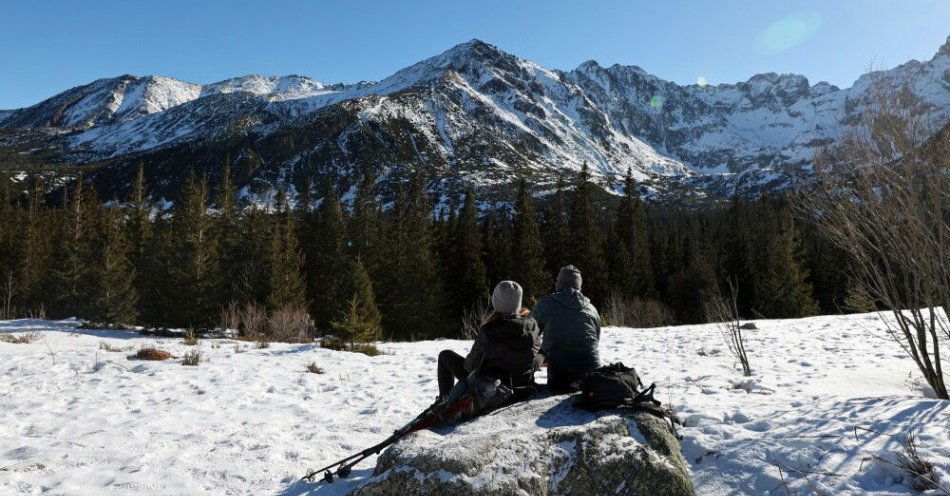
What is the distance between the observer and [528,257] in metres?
34.2

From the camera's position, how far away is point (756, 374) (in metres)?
8.03

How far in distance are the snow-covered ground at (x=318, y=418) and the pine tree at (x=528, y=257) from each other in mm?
23161

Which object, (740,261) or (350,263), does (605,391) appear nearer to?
(350,263)

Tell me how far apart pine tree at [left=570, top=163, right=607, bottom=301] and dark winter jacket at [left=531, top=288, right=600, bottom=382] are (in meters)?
30.8

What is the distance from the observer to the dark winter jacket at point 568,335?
4.83 meters

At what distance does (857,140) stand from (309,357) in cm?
944

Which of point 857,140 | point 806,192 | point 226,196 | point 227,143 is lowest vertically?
point 806,192

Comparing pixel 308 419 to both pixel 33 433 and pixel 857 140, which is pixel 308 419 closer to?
pixel 33 433

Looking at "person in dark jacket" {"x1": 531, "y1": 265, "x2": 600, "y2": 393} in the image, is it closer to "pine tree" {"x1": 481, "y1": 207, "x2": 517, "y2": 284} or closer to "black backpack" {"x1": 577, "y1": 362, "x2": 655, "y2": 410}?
"black backpack" {"x1": 577, "y1": 362, "x2": 655, "y2": 410}

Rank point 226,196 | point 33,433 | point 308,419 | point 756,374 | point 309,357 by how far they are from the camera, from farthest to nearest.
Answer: point 226,196 → point 309,357 → point 756,374 → point 308,419 → point 33,433

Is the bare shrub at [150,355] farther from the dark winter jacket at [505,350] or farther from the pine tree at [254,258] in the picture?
the pine tree at [254,258]

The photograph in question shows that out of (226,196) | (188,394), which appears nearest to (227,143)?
(226,196)

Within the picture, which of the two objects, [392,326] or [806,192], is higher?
[806,192]

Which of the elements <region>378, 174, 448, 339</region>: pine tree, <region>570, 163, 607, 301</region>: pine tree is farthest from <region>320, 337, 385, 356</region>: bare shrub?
<region>570, 163, 607, 301</region>: pine tree
